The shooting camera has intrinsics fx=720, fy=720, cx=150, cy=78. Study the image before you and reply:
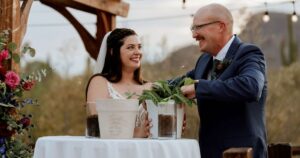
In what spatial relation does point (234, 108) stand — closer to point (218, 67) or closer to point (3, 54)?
point (218, 67)

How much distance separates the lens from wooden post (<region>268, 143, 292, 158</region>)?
577cm

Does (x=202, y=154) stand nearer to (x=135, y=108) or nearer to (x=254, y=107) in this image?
(x=254, y=107)

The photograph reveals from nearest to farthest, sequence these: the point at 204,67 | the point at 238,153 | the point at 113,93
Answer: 1. the point at 238,153
2. the point at 204,67
3. the point at 113,93

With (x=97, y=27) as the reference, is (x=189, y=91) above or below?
below

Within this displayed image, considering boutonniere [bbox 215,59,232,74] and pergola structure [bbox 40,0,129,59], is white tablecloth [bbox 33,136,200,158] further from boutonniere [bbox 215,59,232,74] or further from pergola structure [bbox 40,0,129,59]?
pergola structure [bbox 40,0,129,59]

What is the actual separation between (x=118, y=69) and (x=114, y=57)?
0.08 meters

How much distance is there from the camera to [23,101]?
5.34 metres

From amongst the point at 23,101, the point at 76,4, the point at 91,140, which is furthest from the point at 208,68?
the point at 76,4

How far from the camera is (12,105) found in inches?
206

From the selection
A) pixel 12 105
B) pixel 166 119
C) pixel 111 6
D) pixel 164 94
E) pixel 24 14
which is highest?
pixel 111 6

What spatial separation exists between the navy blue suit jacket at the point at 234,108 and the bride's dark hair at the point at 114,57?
90 cm

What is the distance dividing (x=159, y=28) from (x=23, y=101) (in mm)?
18258

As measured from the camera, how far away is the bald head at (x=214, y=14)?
12.3 feet

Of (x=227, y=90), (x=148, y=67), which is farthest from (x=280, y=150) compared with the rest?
(x=148, y=67)
